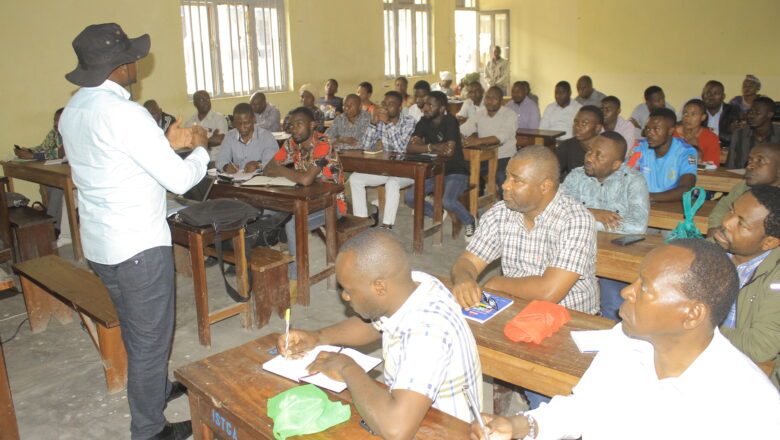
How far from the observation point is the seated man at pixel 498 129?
6.80m

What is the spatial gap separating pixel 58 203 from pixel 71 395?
3.53m

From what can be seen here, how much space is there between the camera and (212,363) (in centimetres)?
192

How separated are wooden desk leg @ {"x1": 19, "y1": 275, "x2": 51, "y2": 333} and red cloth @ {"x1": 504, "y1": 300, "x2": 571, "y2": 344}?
3.27 meters

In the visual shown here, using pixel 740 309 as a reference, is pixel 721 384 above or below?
above

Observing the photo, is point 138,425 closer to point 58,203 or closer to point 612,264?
point 612,264

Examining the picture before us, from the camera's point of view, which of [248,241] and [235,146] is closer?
[248,241]

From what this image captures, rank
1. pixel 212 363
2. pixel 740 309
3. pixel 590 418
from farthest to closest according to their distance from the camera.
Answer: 1. pixel 740 309
2. pixel 212 363
3. pixel 590 418

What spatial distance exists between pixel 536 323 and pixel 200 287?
2.28 m

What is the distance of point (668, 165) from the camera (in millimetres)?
4363

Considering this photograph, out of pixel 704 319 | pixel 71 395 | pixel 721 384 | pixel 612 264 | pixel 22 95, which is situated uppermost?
pixel 22 95

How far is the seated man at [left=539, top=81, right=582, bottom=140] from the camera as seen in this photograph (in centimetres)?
781

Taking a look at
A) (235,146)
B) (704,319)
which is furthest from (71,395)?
(704,319)

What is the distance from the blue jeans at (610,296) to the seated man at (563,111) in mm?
4665

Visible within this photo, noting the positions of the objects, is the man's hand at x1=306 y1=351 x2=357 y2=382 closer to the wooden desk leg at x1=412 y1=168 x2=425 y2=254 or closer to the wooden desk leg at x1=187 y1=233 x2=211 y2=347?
the wooden desk leg at x1=187 y1=233 x2=211 y2=347
